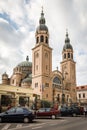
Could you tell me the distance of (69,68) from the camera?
84.9 meters

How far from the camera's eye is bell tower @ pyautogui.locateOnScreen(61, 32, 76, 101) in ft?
273

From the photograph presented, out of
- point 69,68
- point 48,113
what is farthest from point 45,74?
point 48,113

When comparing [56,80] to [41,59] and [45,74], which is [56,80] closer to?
[45,74]

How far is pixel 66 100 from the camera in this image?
7869 cm

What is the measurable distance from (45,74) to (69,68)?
60.2 ft

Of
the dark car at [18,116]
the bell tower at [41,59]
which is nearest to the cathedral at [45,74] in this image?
the bell tower at [41,59]

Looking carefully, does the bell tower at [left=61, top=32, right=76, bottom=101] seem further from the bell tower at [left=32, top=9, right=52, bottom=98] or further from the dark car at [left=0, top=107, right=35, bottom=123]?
the dark car at [left=0, top=107, right=35, bottom=123]

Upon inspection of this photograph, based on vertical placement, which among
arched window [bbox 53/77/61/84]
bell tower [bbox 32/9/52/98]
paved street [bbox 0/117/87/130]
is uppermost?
bell tower [bbox 32/9/52/98]

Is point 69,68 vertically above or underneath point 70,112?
above

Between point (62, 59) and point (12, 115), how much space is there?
228 feet

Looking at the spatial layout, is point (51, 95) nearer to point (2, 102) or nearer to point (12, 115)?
point (2, 102)

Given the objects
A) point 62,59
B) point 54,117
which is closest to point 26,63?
point 62,59

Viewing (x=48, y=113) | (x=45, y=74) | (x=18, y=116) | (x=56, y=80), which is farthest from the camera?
(x=56, y=80)

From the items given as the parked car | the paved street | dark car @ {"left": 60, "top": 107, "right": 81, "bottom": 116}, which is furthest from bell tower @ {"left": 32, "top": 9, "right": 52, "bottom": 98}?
the paved street
